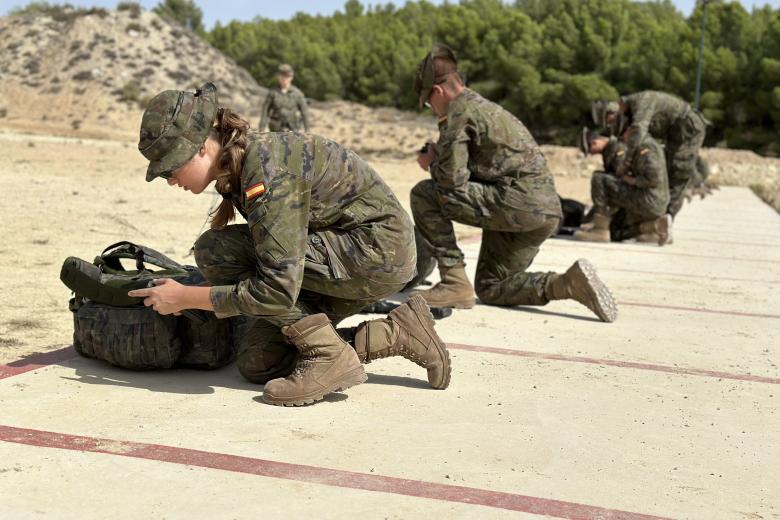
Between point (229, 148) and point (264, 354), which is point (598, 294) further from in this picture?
point (229, 148)

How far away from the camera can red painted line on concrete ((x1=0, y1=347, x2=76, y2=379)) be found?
432 cm

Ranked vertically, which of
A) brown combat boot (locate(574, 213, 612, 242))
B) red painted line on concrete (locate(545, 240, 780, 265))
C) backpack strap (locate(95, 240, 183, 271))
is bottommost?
red painted line on concrete (locate(545, 240, 780, 265))

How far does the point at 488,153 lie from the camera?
19.8ft

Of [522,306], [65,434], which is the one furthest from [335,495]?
[522,306]

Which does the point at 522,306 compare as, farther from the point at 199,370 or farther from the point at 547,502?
the point at 547,502

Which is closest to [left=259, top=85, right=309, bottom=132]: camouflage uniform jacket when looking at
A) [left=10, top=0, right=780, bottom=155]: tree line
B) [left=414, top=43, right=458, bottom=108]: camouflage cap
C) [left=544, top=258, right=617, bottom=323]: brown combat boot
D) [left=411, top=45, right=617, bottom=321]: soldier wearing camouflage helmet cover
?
[left=411, top=45, right=617, bottom=321]: soldier wearing camouflage helmet cover

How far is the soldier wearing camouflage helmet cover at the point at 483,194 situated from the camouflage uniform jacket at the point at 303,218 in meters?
1.82

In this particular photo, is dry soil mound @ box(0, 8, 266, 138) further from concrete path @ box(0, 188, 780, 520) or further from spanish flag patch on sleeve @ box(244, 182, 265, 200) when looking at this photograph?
spanish flag patch on sleeve @ box(244, 182, 265, 200)

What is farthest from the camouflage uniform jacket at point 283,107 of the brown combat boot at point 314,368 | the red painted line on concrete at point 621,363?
the brown combat boot at point 314,368

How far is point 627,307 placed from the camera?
6.73m

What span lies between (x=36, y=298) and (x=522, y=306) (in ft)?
10.0

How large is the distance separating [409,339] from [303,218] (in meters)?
0.82

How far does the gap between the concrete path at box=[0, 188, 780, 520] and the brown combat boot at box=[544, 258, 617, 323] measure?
0.35 metres

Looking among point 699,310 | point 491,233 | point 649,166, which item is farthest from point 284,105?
point 699,310
